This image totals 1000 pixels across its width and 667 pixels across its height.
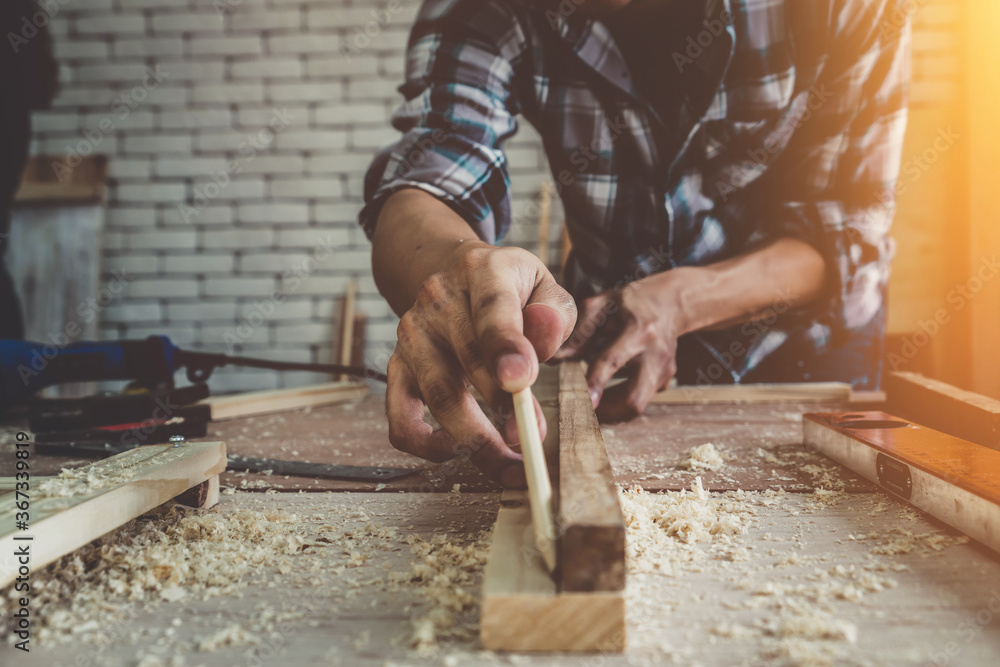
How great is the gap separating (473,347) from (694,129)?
0.96 meters

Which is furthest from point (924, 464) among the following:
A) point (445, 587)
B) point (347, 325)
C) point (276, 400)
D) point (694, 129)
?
point (347, 325)

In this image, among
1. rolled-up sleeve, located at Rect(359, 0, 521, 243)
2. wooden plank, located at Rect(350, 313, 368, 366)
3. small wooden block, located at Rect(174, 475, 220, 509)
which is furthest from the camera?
wooden plank, located at Rect(350, 313, 368, 366)

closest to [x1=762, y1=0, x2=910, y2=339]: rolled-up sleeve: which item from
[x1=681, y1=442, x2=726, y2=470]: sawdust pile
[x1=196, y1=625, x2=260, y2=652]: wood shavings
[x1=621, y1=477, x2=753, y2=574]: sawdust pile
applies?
[x1=681, y1=442, x2=726, y2=470]: sawdust pile

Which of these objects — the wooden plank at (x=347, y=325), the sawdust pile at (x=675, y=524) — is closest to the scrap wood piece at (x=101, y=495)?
the sawdust pile at (x=675, y=524)

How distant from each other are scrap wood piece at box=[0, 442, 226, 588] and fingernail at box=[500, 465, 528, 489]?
0.35 metres

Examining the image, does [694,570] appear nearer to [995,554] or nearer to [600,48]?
[995,554]

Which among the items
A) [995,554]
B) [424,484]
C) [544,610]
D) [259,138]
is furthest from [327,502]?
[259,138]

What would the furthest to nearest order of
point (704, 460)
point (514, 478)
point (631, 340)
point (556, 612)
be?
point (631, 340) < point (704, 460) < point (514, 478) < point (556, 612)

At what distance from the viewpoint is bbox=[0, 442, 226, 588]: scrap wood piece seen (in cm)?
50

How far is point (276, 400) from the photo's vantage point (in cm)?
146

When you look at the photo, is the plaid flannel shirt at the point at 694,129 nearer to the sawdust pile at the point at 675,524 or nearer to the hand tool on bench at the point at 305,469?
the hand tool on bench at the point at 305,469

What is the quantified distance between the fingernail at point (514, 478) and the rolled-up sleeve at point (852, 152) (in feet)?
3.63

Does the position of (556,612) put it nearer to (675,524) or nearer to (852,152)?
(675,524)

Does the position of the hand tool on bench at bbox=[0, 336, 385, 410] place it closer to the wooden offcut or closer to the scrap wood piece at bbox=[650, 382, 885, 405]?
the scrap wood piece at bbox=[650, 382, 885, 405]
